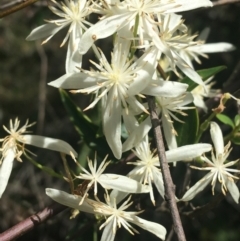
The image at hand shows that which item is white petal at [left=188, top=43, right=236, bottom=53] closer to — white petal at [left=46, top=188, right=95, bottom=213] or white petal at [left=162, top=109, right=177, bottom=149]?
white petal at [left=162, top=109, right=177, bottom=149]

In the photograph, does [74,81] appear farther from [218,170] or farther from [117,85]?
[218,170]

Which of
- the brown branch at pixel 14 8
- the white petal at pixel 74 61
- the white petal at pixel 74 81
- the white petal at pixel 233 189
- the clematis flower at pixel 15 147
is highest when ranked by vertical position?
the brown branch at pixel 14 8

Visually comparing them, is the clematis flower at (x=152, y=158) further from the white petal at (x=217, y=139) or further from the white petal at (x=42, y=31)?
the white petal at (x=42, y=31)

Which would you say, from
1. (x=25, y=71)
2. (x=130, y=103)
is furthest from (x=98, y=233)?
(x=25, y=71)

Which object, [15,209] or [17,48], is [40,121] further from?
[17,48]

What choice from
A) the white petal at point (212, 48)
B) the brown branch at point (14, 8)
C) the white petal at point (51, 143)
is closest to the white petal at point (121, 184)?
the white petal at point (51, 143)

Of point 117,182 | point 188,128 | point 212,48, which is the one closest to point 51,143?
point 117,182
